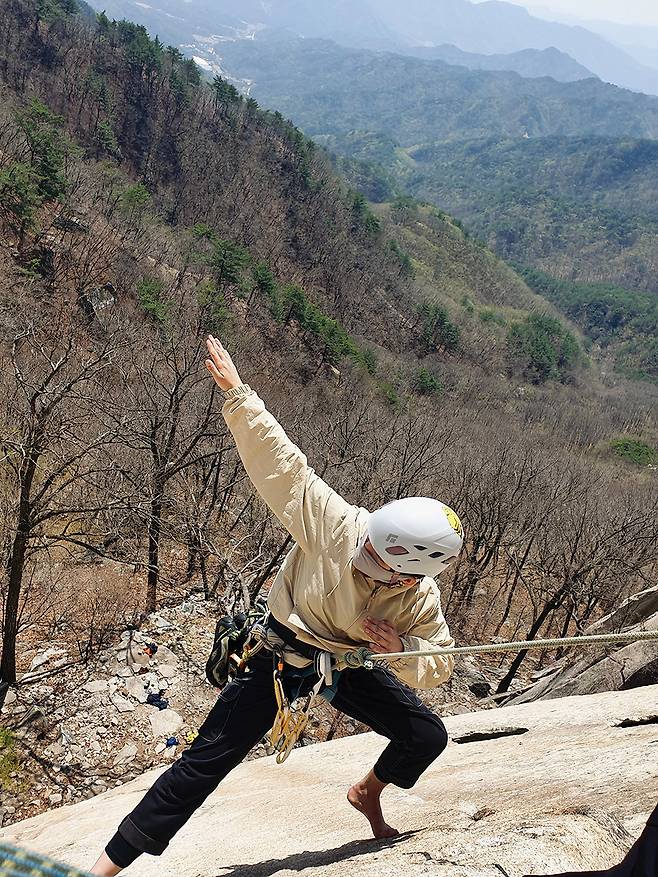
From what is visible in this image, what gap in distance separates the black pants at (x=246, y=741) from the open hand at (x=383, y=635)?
0.42 metres

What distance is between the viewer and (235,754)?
2.86 metres

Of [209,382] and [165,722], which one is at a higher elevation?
[209,382]

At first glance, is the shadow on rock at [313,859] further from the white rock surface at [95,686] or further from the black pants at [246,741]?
the white rock surface at [95,686]

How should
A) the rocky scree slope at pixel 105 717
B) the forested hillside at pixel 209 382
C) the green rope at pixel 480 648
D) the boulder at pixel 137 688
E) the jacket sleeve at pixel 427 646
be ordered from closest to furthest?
the green rope at pixel 480 648
the jacket sleeve at pixel 427 646
the rocky scree slope at pixel 105 717
the boulder at pixel 137 688
the forested hillside at pixel 209 382

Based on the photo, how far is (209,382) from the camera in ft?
73.6

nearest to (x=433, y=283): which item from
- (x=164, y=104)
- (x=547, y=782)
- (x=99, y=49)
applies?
(x=164, y=104)

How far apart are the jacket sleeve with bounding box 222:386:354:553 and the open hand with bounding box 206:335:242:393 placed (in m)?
0.06

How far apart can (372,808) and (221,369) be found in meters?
2.29

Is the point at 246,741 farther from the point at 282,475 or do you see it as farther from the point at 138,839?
the point at 282,475

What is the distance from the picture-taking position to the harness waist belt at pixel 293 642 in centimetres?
286

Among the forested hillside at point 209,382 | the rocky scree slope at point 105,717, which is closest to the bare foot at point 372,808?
the rocky scree slope at point 105,717

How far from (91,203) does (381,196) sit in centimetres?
13048

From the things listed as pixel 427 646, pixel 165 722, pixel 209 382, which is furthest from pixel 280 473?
pixel 209 382

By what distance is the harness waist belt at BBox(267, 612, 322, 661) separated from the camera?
9.37 ft
